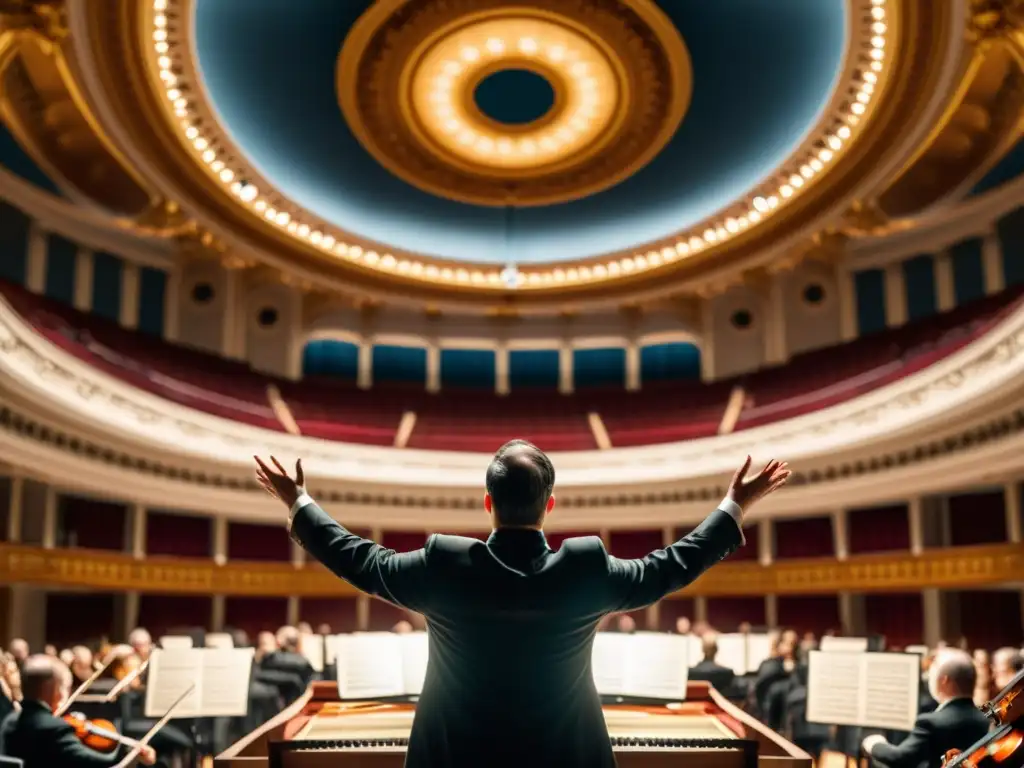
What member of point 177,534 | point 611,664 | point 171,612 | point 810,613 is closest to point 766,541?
point 810,613

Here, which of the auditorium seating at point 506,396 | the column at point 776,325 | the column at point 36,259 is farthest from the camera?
the column at point 776,325

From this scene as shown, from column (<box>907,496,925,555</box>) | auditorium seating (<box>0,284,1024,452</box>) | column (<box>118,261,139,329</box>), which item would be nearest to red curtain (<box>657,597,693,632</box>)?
auditorium seating (<box>0,284,1024,452</box>)

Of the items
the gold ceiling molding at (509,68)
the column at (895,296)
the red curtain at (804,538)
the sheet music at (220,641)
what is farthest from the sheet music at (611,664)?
the column at (895,296)

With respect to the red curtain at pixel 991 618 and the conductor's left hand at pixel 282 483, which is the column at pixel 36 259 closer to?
the red curtain at pixel 991 618

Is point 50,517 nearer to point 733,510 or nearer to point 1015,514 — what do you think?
point 1015,514

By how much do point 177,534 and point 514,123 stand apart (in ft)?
25.3

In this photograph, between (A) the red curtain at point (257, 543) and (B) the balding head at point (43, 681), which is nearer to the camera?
(B) the balding head at point (43, 681)

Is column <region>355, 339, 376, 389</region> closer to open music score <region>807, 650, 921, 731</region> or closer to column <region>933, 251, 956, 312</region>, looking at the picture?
column <region>933, 251, 956, 312</region>

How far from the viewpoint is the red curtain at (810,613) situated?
47.9 ft

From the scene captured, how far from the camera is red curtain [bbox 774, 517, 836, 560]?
1474 centimetres

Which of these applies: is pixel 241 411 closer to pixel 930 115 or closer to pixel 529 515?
pixel 930 115

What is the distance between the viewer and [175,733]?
5.76 m

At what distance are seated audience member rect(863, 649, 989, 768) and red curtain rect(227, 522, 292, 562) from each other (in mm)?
12622

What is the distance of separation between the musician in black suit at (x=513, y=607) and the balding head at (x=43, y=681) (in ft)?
7.84
